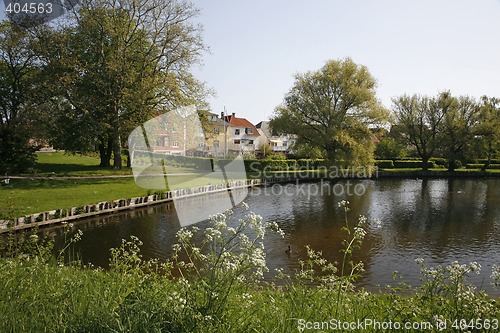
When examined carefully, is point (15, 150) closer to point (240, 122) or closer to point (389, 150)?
point (389, 150)

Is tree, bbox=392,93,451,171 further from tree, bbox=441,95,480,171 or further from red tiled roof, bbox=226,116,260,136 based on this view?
red tiled roof, bbox=226,116,260,136

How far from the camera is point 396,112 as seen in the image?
5741 centimetres

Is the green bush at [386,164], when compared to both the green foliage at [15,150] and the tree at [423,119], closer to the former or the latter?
the tree at [423,119]

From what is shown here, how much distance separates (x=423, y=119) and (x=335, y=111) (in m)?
20.9

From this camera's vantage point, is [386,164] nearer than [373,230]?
No

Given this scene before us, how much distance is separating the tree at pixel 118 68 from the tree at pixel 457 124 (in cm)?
3958

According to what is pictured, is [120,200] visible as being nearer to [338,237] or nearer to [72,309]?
[338,237]

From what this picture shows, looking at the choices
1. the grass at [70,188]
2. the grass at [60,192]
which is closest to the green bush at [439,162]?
the grass at [70,188]

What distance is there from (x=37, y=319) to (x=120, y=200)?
1946 cm

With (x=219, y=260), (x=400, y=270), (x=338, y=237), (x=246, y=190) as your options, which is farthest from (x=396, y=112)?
(x=219, y=260)

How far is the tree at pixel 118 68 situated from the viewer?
3138 centimetres

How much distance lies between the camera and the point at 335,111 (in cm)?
4391

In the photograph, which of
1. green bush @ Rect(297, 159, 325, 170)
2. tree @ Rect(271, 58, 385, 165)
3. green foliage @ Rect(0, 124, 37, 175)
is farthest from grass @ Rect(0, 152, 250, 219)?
green bush @ Rect(297, 159, 325, 170)

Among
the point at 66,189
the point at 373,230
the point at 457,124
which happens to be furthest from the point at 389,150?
the point at 66,189
